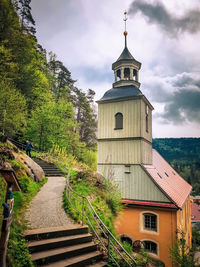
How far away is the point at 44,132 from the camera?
20.6 m

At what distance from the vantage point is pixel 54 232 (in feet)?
18.2

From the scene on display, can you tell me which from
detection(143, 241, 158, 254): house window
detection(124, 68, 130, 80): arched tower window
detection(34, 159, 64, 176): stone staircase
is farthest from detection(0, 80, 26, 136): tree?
detection(143, 241, 158, 254): house window

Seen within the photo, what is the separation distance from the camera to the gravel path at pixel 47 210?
6.20m

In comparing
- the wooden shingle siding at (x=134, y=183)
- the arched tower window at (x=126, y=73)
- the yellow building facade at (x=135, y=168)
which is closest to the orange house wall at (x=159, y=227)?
the yellow building facade at (x=135, y=168)

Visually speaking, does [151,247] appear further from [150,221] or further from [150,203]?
[150,203]

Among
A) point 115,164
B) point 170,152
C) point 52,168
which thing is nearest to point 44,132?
point 52,168

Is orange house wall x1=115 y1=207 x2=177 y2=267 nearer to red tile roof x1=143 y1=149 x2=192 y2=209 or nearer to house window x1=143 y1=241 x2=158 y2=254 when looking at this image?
house window x1=143 y1=241 x2=158 y2=254

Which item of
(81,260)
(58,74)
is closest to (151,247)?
(81,260)

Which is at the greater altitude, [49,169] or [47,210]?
[49,169]

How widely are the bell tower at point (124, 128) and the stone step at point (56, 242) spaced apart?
8.58 metres

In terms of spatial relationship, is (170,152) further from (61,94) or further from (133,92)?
(133,92)

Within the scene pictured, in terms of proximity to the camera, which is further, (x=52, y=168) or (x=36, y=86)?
(x=36, y=86)

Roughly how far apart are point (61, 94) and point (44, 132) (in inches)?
571

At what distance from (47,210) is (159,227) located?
338 inches
